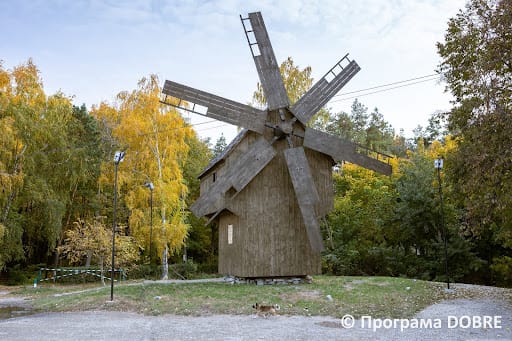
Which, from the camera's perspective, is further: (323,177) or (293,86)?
(293,86)

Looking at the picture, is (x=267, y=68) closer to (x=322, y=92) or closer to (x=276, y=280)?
(x=322, y=92)

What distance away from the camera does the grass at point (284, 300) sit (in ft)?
37.0

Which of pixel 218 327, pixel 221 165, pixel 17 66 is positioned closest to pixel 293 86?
pixel 221 165

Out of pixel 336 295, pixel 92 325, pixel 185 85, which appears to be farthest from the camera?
pixel 185 85

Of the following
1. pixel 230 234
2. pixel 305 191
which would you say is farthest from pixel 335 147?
pixel 230 234

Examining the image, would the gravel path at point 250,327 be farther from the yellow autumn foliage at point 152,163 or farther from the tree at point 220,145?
the tree at point 220,145

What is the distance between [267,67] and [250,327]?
9989mm

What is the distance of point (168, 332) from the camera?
8.84 m

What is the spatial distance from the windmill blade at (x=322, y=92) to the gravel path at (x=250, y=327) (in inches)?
317

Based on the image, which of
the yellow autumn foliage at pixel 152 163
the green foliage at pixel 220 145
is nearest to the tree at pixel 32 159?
the yellow autumn foliage at pixel 152 163

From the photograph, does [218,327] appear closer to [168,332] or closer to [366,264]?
[168,332]

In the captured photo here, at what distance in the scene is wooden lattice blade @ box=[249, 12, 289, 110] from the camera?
16.2 m

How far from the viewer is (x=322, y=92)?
16.9 metres

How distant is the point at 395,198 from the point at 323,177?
952 cm
